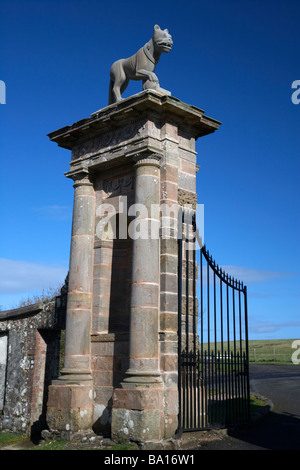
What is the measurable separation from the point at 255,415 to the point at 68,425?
12.5 feet

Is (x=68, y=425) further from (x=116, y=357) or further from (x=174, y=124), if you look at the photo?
(x=174, y=124)

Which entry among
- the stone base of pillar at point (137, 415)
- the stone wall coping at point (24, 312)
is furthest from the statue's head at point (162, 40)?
the stone base of pillar at point (137, 415)

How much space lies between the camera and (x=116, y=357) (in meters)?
8.34

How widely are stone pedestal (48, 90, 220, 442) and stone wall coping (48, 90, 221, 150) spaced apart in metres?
0.02

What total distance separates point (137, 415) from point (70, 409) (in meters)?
1.59

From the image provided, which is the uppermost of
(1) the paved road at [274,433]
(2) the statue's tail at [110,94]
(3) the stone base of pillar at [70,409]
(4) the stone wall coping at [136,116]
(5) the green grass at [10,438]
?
(2) the statue's tail at [110,94]

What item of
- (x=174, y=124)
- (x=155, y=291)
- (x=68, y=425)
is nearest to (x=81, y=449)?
(x=68, y=425)

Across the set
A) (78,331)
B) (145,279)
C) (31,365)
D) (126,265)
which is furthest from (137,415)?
(31,365)

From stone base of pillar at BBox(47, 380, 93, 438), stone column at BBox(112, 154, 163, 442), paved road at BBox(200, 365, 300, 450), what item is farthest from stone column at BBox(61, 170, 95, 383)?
paved road at BBox(200, 365, 300, 450)

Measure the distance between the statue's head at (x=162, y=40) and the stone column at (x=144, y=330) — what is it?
86.3 inches

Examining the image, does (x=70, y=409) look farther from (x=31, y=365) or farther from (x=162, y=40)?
(x=162, y=40)

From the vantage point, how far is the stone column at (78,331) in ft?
26.8

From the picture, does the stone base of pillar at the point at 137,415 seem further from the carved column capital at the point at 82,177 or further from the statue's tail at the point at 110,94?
the statue's tail at the point at 110,94

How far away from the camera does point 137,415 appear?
7.04 metres
